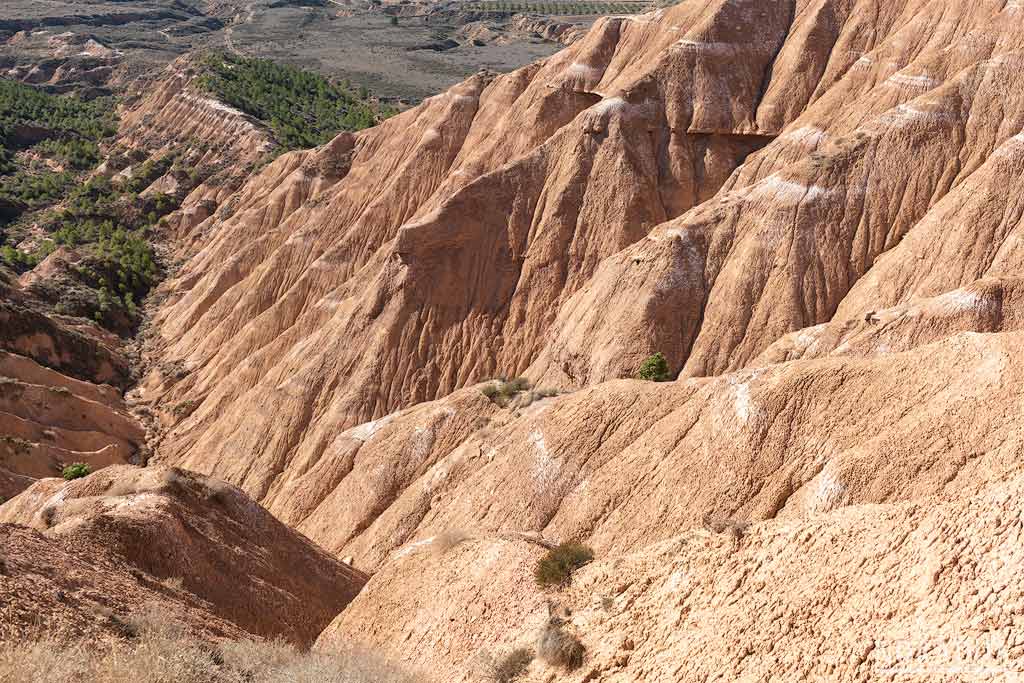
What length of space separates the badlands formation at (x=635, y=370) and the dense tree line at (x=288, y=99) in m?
25.8

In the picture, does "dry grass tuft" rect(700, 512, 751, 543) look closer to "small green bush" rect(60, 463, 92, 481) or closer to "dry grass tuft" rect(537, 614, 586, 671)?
"dry grass tuft" rect(537, 614, 586, 671)

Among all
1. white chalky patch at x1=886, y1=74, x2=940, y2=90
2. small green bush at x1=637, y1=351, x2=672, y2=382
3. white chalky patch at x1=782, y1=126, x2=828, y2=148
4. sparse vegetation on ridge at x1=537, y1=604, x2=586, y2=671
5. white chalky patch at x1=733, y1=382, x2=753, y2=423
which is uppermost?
white chalky patch at x1=886, y1=74, x2=940, y2=90

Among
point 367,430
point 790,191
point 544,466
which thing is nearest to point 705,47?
point 790,191

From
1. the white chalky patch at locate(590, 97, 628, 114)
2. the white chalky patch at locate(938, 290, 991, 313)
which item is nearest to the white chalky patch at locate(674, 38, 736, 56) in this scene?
the white chalky patch at locate(590, 97, 628, 114)

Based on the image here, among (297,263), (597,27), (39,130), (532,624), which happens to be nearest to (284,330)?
(297,263)

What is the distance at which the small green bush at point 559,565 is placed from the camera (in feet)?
51.6

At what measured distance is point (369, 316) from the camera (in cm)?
4622

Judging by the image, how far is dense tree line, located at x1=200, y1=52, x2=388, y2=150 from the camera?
9900 centimetres

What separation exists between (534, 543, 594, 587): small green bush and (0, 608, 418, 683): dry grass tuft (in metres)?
3.06

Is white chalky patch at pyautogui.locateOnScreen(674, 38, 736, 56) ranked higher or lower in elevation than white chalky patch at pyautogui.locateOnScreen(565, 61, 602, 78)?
higher

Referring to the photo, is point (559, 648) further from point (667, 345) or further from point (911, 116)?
point (911, 116)

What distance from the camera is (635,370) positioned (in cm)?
3609

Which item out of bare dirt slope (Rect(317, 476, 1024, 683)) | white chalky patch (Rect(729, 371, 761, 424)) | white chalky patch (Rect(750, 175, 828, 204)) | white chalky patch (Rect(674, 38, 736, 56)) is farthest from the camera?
white chalky patch (Rect(674, 38, 736, 56))

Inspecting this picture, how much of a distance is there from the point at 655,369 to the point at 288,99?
9106cm
